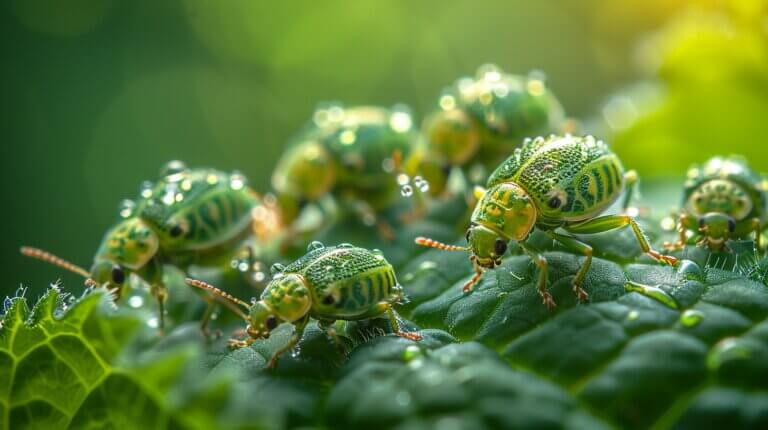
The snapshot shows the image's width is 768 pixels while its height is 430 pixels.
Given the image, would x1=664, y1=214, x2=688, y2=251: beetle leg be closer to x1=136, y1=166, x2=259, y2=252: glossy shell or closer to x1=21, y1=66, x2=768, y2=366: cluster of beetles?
x1=21, y1=66, x2=768, y2=366: cluster of beetles

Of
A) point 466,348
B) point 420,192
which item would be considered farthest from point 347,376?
point 420,192

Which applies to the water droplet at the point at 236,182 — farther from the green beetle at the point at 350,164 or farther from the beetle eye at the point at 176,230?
the green beetle at the point at 350,164

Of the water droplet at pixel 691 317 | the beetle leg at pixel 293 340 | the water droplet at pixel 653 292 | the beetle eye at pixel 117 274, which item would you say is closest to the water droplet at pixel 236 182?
the beetle eye at pixel 117 274

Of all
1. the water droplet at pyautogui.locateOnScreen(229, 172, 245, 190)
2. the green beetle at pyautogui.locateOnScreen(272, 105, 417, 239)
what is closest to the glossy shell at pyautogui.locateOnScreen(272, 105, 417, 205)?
the green beetle at pyautogui.locateOnScreen(272, 105, 417, 239)

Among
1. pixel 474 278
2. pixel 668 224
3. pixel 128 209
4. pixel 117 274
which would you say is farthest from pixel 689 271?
pixel 128 209

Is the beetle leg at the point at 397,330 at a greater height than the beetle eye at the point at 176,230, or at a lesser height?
lesser

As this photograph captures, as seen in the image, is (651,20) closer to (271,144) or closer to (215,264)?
(271,144)
